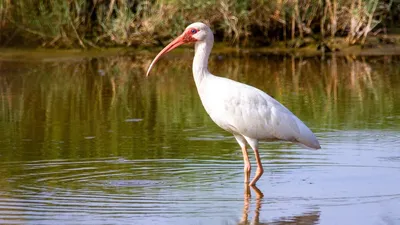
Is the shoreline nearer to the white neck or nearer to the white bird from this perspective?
the white neck

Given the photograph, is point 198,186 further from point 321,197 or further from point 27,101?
point 27,101

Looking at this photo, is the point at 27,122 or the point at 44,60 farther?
the point at 44,60

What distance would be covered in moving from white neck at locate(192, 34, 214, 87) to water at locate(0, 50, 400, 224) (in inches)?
34.3

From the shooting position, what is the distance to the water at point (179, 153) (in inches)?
309

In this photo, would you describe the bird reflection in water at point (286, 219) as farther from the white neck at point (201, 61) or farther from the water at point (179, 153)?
the white neck at point (201, 61)

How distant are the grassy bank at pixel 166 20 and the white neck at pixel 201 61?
394 inches

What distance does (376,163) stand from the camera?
9.66m

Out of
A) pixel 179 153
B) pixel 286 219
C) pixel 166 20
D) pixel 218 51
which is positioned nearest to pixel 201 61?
pixel 179 153

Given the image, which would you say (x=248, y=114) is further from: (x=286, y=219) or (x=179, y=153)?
(x=286, y=219)

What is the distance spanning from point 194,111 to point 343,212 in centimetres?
557

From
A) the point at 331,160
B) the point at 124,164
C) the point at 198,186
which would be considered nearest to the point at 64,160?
the point at 124,164

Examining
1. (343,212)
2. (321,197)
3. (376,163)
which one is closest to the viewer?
(343,212)

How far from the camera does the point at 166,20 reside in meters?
19.5

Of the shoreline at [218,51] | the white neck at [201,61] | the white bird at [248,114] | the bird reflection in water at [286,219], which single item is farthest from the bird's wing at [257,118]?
the shoreline at [218,51]
